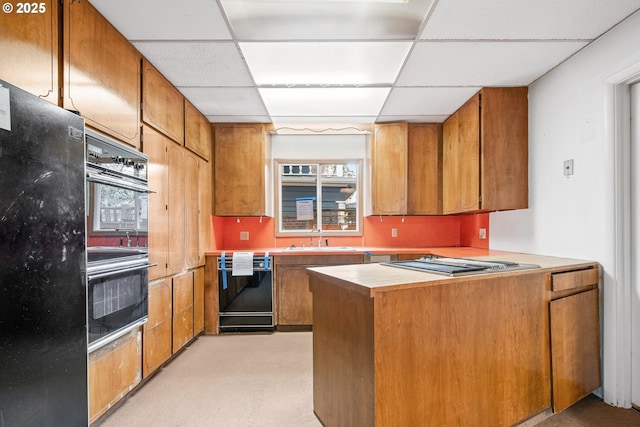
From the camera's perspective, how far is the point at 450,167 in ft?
11.8

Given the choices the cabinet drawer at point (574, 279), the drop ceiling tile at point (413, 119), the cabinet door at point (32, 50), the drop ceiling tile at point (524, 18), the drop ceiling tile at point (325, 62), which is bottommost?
the cabinet drawer at point (574, 279)

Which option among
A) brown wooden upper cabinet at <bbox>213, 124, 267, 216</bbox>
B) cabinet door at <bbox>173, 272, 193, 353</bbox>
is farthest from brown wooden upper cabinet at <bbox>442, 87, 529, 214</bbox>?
cabinet door at <bbox>173, 272, 193, 353</bbox>

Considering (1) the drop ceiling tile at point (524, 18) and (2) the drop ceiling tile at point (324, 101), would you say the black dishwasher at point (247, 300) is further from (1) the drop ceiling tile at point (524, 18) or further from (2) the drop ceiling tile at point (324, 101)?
(1) the drop ceiling tile at point (524, 18)

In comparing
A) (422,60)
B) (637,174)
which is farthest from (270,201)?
(637,174)

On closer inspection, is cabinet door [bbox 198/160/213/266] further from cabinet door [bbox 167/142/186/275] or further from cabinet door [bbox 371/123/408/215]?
cabinet door [bbox 371/123/408/215]

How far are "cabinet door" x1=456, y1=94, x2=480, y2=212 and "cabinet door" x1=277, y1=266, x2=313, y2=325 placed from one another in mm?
1817

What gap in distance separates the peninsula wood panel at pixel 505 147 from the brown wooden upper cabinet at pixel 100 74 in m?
2.79

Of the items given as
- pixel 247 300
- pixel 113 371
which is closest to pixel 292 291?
pixel 247 300

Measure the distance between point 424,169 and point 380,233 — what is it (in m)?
0.97

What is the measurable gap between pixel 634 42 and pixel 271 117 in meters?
2.98

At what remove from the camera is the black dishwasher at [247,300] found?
11.2ft

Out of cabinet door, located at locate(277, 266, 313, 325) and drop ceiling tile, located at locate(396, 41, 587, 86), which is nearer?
drop ceiling tile, located at locate(396, 41, 587, 86)

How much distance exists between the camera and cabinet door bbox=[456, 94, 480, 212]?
2.94 meters

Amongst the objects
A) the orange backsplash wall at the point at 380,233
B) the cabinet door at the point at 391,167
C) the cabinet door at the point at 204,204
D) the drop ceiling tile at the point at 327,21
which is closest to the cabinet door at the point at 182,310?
the cabinet door at the point at 204,204
